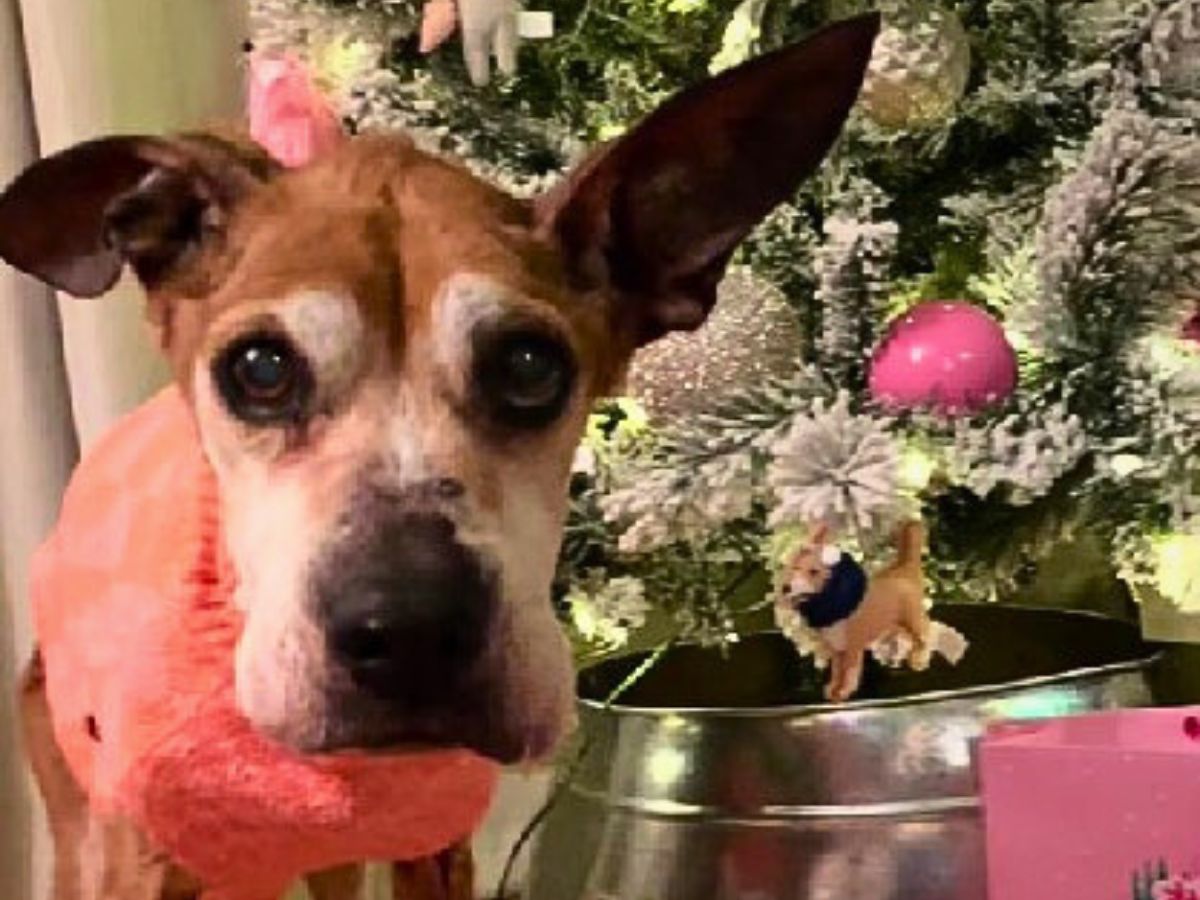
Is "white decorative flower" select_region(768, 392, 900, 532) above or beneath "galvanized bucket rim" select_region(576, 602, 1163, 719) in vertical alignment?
above

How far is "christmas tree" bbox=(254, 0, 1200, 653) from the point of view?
48.8 inches

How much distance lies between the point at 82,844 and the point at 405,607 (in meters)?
0.40

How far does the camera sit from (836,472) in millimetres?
1214

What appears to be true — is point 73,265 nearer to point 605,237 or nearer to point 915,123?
point 605,237

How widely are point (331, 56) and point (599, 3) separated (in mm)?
164

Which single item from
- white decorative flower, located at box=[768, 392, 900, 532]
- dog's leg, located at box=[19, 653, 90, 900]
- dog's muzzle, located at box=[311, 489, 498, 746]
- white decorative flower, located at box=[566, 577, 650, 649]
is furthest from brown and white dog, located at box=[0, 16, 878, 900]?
white decorative flower, located at box=[566, 577, 650, 649]

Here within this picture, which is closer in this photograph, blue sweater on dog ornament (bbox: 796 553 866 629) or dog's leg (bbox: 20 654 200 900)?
dog's leg (bbox: 20 654 200 900)

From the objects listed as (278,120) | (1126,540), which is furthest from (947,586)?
(278,120)

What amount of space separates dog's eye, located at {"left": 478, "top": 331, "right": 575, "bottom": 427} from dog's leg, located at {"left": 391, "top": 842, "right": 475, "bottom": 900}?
0.31 meters

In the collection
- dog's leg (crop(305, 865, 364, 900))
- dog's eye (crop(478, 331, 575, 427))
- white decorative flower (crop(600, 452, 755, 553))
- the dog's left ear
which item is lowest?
dog's leg (crop(305, 865, 364, 900))

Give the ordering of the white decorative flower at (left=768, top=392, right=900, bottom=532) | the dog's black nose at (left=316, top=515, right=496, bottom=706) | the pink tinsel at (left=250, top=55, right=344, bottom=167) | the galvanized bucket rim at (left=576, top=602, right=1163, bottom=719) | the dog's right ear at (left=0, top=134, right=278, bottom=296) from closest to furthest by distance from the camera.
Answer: the dog's black nose at (left=316, top=515, right=496, bottom=706) < the dog's right ear at (left=0, top=134, right=278, bottom=296) < the pink tinsel at (left=250, top=55, right=344, bottom=167) < the white decorative flower at (left=768, top=392, right=900, bottom=532) < the galvanized bucket rim at (left=576, top=602, right=1163, bottom=719)

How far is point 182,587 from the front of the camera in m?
0.97

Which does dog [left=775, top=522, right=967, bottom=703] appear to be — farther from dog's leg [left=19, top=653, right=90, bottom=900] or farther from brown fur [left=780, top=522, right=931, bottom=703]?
dog's leg [left=19, top=653, right=90, bottom=900]

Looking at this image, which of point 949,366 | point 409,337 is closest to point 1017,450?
point 949,366
